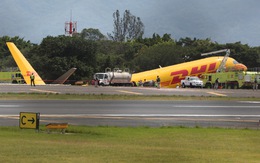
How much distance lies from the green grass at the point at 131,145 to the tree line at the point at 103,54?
70.6 meters

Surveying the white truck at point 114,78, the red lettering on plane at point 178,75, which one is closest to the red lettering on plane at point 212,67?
the red lettering on plane at point 178,75

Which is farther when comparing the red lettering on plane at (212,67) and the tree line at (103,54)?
the tree line at (103,54)

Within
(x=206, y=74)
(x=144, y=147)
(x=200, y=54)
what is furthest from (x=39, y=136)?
(x=200, y=54)

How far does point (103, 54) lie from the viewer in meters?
127

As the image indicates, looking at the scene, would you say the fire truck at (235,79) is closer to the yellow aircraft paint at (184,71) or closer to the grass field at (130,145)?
the yellow aircraft paint at (184,71)

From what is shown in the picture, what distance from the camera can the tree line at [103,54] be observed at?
3521 inches

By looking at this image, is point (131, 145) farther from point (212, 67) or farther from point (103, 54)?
point (103, 54)

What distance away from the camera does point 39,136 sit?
46.1ft

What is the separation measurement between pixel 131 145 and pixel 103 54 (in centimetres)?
11474

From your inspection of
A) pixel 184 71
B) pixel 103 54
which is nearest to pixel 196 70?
pixel 184 71

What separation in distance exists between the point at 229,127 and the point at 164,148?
6889 millimetres

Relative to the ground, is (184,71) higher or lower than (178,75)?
higher

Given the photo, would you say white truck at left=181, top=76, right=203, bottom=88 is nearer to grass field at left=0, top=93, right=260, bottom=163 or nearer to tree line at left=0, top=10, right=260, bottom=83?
tree line at left=0, top=10, right=260, bottom=83

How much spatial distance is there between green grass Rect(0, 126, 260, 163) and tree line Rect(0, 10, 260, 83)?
70624 mm
